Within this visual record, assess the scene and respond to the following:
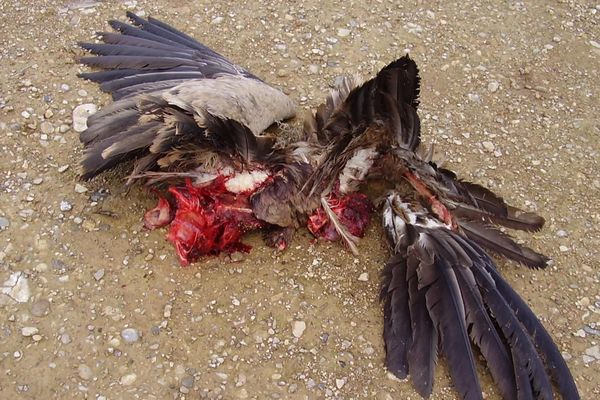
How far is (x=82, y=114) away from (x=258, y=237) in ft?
5.02

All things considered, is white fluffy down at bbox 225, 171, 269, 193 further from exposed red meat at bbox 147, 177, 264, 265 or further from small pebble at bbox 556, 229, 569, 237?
small pebble at bbox 556, 229, 569, 237

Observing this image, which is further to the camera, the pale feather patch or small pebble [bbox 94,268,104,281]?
the pale feather patch

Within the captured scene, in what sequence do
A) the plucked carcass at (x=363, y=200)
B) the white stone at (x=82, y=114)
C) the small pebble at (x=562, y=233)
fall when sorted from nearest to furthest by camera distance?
the plucked carcass at (x=363, y=200), the small pebble at (x=562, y=233), the white stone at (x=82, y=114)

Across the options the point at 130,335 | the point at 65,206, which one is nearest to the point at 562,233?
the point at 130,335

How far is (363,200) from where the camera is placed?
380cm

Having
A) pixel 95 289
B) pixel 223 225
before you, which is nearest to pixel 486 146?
pixel 223 225

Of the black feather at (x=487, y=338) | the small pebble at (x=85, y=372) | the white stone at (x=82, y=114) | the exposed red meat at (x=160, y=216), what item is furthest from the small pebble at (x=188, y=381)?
the white stone at (x=82, y=114)

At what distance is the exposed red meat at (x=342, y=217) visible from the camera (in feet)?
12.0

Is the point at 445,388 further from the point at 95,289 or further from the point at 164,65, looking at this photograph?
the point at 164,65

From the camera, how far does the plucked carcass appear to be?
3.16 metres

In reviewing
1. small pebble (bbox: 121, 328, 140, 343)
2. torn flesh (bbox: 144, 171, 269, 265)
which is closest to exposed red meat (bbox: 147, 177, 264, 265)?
torn flesh (bbox: 144, 171, 269, 265)

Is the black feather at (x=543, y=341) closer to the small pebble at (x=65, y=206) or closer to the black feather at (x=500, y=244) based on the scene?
the black feather at (x=500, y=244)

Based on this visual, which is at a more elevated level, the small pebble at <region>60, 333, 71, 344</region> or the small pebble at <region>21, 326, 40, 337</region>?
the small pebble at <region>60, 333, 71, 344</region>

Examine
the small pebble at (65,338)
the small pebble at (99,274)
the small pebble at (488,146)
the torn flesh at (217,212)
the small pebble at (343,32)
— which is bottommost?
the small pebble at (65,338)
